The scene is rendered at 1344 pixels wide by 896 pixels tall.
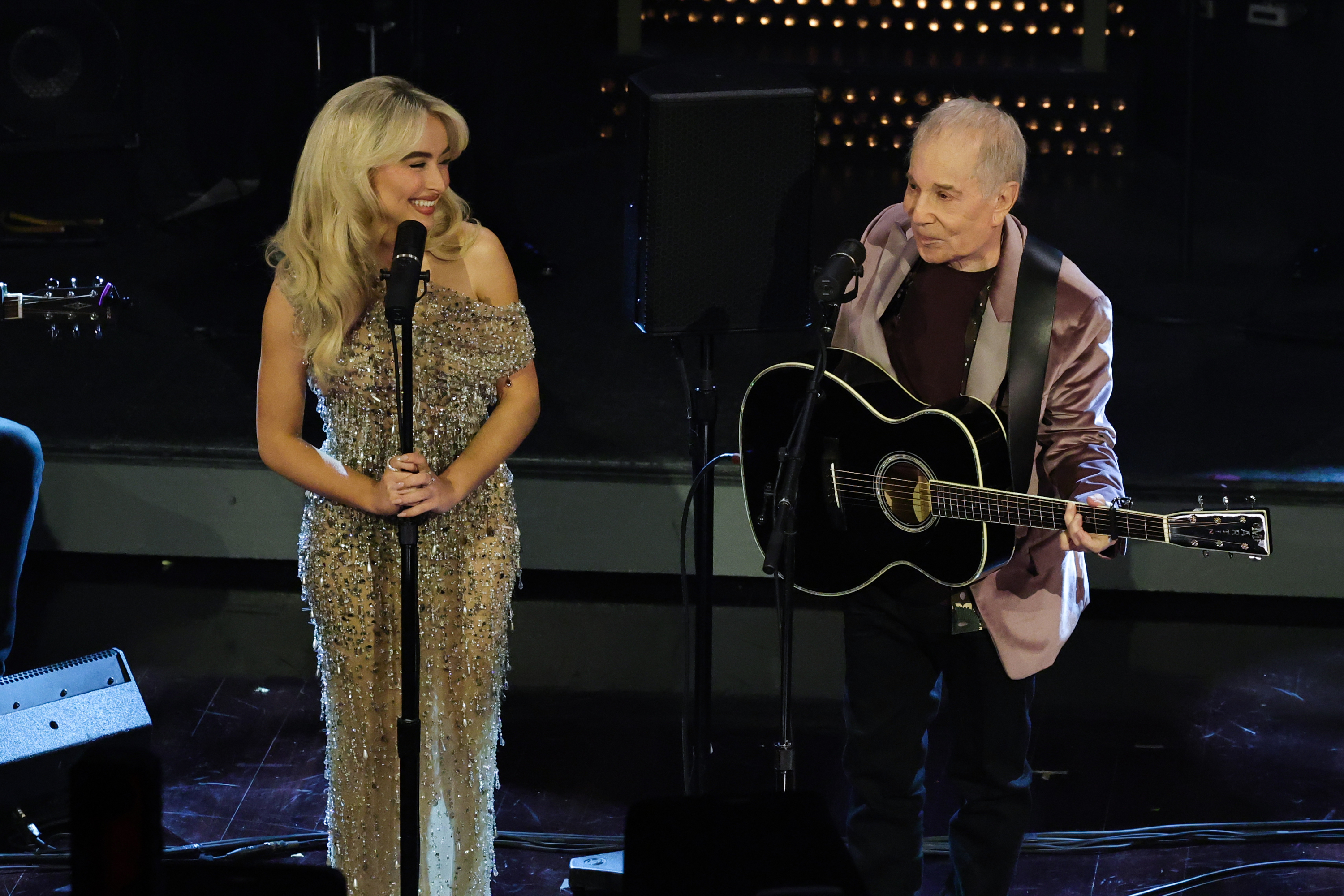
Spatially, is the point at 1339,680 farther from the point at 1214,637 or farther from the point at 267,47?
the point at 267,47

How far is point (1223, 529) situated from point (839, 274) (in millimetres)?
859

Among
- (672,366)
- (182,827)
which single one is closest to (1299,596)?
(672,366)

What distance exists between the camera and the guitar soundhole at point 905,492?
324 cm

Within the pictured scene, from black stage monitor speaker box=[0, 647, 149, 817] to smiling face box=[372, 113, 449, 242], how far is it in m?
1.67

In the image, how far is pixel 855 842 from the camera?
3473mm

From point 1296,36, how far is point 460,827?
223 inches

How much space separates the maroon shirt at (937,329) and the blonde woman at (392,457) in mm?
→ 789

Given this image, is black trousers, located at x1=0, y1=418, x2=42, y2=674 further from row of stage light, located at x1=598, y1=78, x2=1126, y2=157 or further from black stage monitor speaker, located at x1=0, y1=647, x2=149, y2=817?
row of stage light, located at x1=598, y1=78, x2=1126, y2=157

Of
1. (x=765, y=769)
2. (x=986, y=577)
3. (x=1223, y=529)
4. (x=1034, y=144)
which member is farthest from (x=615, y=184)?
(x=1223, y=529)

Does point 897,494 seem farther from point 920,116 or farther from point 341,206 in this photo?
point 920,116

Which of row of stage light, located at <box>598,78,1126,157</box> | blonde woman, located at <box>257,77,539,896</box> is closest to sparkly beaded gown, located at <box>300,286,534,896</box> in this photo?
blonde woman, located at <box>257,77,539,896</box>

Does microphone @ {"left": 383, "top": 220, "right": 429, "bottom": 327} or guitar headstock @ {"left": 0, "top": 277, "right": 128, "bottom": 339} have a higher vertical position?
microphone @ {"left": 383, "top": 220, "right": 429, "bottom": 327}

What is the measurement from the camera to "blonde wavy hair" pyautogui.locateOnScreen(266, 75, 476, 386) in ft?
10.3

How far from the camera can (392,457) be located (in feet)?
10.7
